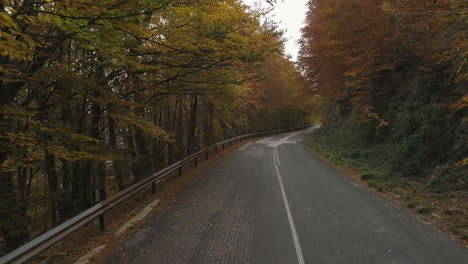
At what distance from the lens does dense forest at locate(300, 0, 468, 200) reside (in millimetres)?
8141

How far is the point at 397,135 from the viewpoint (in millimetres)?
11586

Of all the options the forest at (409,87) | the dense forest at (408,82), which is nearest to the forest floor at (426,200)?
the forest at (409,87)

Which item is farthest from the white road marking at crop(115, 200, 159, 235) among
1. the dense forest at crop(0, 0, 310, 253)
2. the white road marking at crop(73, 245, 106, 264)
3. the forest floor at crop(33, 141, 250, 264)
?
the dense forest at crop(0, 0, 310, 253)

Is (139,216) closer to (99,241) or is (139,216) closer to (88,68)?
(99,241)

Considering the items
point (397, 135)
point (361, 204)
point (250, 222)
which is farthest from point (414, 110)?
point (250, 222)

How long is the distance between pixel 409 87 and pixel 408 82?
598mm

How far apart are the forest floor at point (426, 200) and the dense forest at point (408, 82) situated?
12.8 inches

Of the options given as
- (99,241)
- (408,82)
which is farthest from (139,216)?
(408,82)

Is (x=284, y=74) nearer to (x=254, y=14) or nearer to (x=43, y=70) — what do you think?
(x=254, y=14)

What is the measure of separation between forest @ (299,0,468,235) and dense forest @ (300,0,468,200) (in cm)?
2

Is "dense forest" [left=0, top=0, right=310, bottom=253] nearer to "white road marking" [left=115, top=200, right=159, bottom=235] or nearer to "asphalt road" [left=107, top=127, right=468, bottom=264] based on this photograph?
"white road marking" [left=115, top=200, right=159, bottom=235]

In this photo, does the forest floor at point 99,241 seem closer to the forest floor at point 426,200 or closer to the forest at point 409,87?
the forest floor at point 426,200

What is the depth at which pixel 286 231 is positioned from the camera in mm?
5562

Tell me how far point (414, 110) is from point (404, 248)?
Answer: 8750 mm
